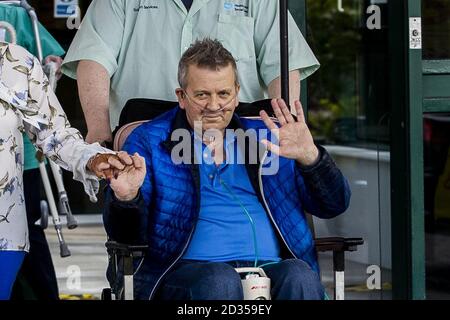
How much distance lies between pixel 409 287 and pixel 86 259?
2180 mm

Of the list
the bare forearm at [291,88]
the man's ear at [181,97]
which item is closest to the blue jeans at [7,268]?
the man's ear at [181,97]

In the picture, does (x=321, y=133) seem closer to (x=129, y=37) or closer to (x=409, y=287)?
(x=409, y=287)

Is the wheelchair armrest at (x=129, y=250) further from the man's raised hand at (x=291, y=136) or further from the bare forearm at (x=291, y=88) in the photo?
the bare forearm at (x=291, y=88)

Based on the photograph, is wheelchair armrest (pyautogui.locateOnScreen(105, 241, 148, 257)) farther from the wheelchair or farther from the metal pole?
the metal pole

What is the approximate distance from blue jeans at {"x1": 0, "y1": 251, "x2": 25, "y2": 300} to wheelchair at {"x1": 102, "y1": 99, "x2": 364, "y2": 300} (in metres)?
0.31

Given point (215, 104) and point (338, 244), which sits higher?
point (215, 104)

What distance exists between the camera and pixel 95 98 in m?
4.60

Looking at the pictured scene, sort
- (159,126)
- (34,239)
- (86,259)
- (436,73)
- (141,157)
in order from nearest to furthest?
(141,157) → (159,126) → (436,73) → (34,239) → (86,259)

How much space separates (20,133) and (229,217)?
2.54ft

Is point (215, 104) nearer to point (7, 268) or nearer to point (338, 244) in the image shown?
point (338, 244)

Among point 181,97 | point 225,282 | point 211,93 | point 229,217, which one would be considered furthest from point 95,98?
point 225,282

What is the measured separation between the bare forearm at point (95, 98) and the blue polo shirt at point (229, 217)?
459mm

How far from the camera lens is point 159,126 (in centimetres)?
431
